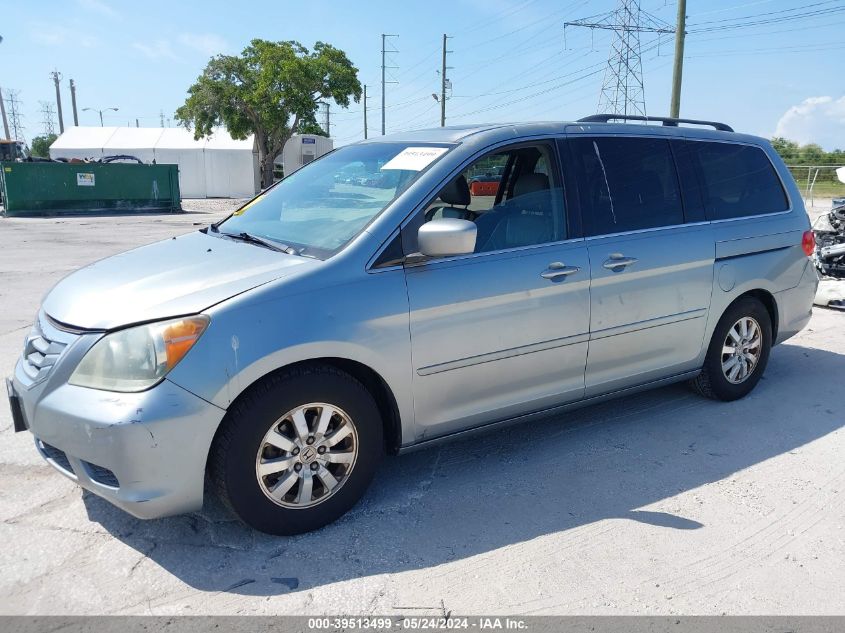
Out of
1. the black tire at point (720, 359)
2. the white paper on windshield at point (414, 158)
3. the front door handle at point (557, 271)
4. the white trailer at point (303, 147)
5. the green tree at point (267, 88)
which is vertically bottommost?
the black tire at point (720, 359)

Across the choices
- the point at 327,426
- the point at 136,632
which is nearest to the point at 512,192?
the point at 327,426

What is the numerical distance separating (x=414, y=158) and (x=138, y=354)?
175 centimetres

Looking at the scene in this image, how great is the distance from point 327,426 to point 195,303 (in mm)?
789

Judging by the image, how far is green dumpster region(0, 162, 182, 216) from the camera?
2231 cm

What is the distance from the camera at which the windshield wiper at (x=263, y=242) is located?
344 cm

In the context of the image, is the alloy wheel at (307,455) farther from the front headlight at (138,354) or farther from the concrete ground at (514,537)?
the front headlight at (138,354)

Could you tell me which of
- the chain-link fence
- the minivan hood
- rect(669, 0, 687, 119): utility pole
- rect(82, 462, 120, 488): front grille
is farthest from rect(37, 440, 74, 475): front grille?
the chain-link fence

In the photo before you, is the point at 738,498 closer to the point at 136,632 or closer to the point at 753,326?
the point at 753,326

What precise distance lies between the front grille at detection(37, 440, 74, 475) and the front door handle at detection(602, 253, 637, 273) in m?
2.84

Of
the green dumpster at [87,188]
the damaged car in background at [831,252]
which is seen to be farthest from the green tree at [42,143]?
the damaged car in background at [831,252]

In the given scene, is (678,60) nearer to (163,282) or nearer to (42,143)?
(163,282)

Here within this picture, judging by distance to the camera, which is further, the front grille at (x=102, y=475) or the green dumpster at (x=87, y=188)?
the green dumpster at (x=87, y=188)

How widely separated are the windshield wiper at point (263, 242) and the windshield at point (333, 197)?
26mm

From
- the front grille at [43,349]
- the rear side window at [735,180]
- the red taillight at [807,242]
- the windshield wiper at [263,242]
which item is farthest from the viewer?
the red taillight at [807,242]
